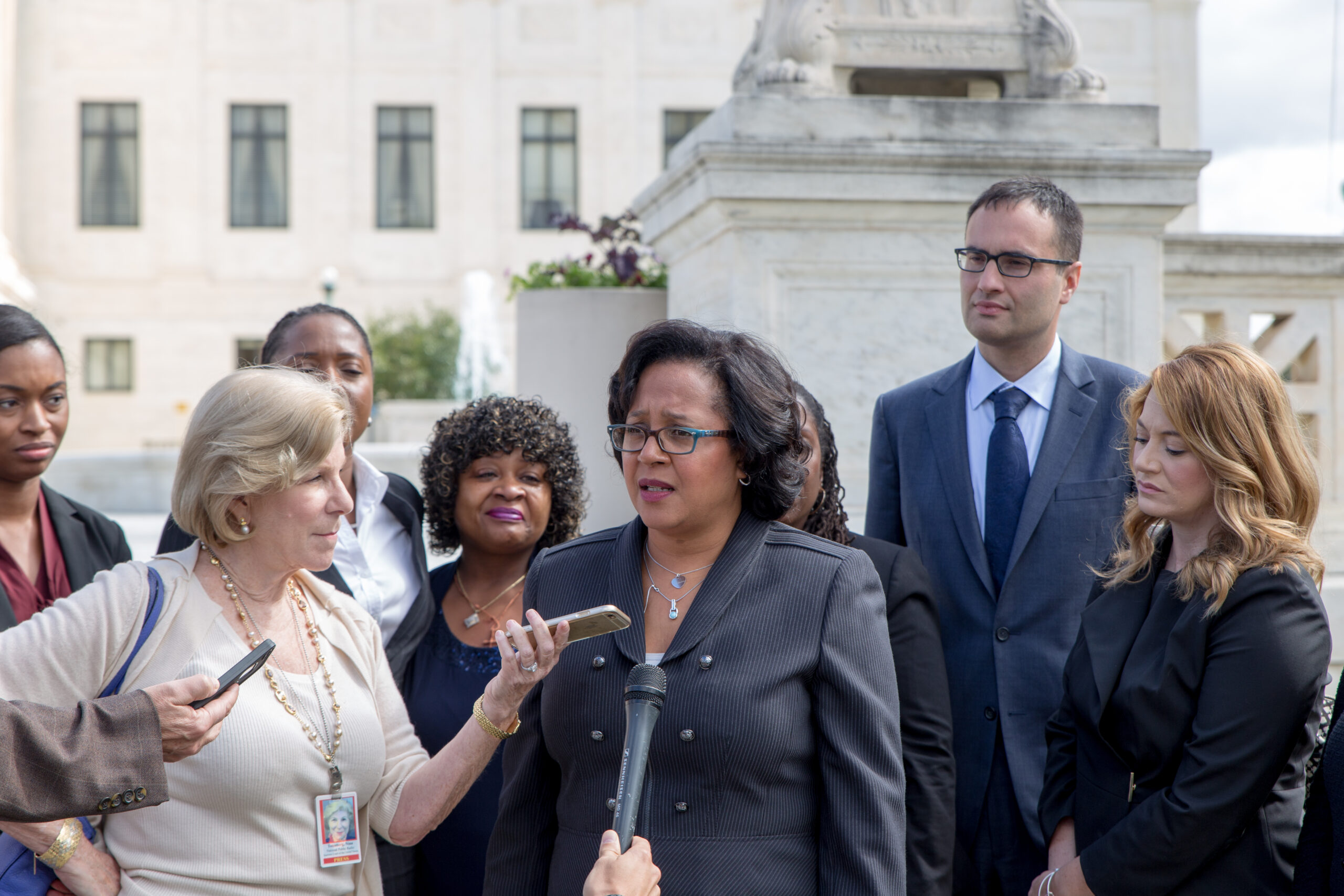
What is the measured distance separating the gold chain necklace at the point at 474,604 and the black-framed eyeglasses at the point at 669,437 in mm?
1119

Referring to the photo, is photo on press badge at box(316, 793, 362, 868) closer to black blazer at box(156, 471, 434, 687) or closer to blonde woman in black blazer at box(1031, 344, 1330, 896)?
black blazer at box(156, 471, 434, 687)

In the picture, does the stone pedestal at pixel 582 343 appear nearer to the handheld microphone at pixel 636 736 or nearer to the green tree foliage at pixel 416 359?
the handheld microphone at pixel 636 736

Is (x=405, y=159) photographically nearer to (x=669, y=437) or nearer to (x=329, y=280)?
(x=329, y=280)

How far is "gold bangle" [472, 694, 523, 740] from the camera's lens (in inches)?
95.0

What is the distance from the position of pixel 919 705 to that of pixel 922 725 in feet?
0.14

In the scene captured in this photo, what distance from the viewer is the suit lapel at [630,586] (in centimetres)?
230

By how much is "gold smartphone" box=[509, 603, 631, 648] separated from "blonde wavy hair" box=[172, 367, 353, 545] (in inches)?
26.0

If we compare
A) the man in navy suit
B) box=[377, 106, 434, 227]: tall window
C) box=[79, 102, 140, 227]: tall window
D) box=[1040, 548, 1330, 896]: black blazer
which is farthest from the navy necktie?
box=[79, 102, 140, 227]: tall window

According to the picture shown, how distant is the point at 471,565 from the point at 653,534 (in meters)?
1.20

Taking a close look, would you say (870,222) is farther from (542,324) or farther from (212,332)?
(212,332)

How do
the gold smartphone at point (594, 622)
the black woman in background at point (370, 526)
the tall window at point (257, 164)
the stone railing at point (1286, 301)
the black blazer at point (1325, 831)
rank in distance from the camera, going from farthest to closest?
the tall window at point (257, 164)
the stone railing at point (1286, 301)
the black woman in background at point (370, 526)
the black blazer at point (1325, 831)
the gold smartphone at point (594, 622)

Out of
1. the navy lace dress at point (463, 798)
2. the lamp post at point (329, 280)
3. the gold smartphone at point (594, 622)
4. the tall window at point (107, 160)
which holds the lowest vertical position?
the navy lace dress at point (463, 798)

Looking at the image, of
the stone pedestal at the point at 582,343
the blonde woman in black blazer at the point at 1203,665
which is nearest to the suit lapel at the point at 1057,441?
the blonde woman in black blazer at the point at 1203,665

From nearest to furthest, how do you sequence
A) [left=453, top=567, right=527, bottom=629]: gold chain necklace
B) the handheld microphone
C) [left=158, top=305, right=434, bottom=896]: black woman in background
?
the handheld microphone, [left=158, top=305, right=434, bottom=896]: black woman in background, [left=453, top=567, right=527, bottom=629]: gold chain necklace
